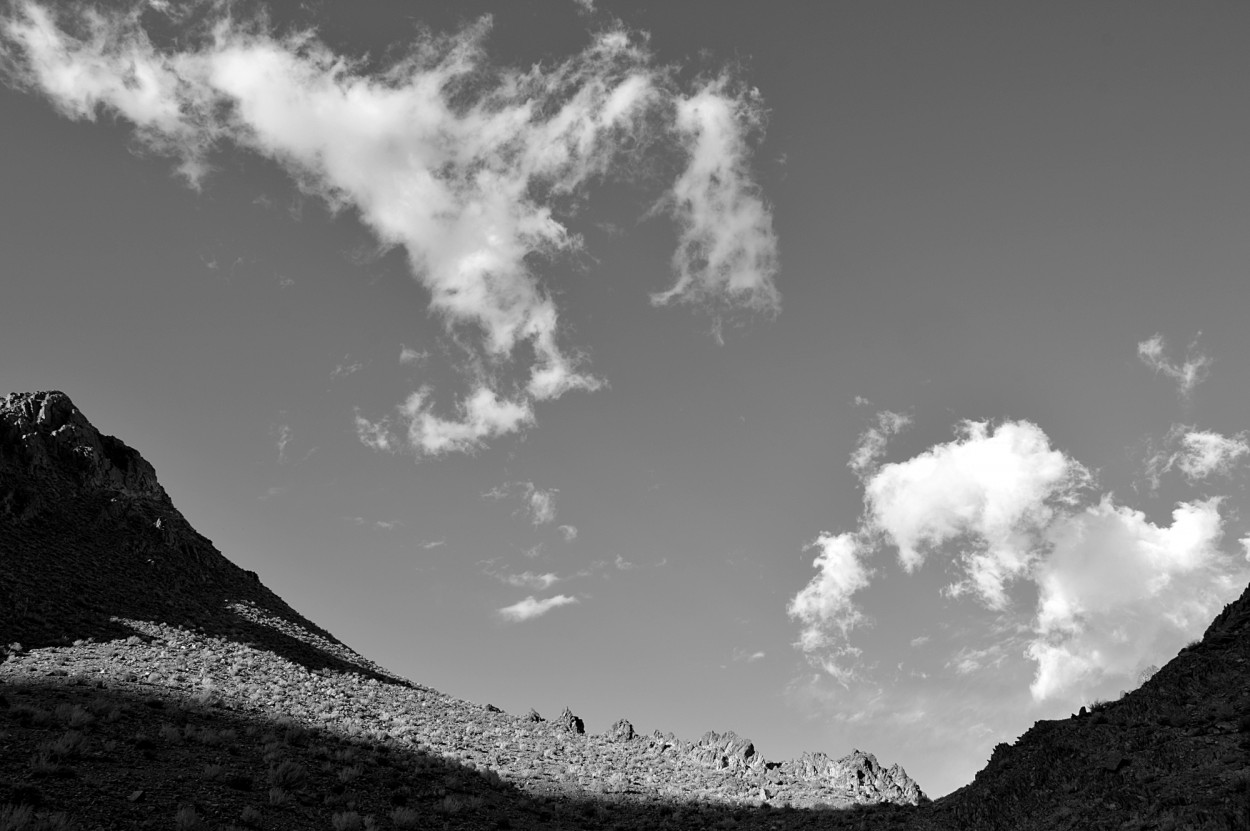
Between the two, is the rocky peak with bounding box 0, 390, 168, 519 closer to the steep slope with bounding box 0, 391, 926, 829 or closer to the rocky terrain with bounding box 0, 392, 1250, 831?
the steep slope with bounding box 0, 391, 926, 829

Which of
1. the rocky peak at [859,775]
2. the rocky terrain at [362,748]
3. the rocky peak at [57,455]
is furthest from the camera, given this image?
the rocky peak at [57,455]

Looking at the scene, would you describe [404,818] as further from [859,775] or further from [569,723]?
[569,723]

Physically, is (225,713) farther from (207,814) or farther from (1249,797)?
(1249,797)

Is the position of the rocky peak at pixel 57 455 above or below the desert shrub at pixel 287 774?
above

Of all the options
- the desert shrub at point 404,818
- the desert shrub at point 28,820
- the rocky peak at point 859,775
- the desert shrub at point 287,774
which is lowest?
the desert shrub at point 404,818

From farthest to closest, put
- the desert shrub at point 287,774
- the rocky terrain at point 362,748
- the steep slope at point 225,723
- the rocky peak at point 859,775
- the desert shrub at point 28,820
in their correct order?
the rocky peak at point 859,775 → the desert shrub at point 287,774 → the steep slope at point 225,723 → the rocky terrain at point 362,748 → the desert shrub at point 28,820

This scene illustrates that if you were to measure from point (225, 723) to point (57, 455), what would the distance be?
5444 cm

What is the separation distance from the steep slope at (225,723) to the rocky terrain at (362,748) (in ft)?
0.53

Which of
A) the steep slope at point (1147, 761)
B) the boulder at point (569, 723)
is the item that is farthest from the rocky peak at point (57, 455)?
the steep slope at point (1147, 761)

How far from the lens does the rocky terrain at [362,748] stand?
19.0m

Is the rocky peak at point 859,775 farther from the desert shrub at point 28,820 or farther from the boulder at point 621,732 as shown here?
the desert shrub at point 28,820

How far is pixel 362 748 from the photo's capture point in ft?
105

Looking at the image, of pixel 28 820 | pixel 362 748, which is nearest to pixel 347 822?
pixel 28 820

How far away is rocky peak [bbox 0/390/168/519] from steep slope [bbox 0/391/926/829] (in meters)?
0.20
